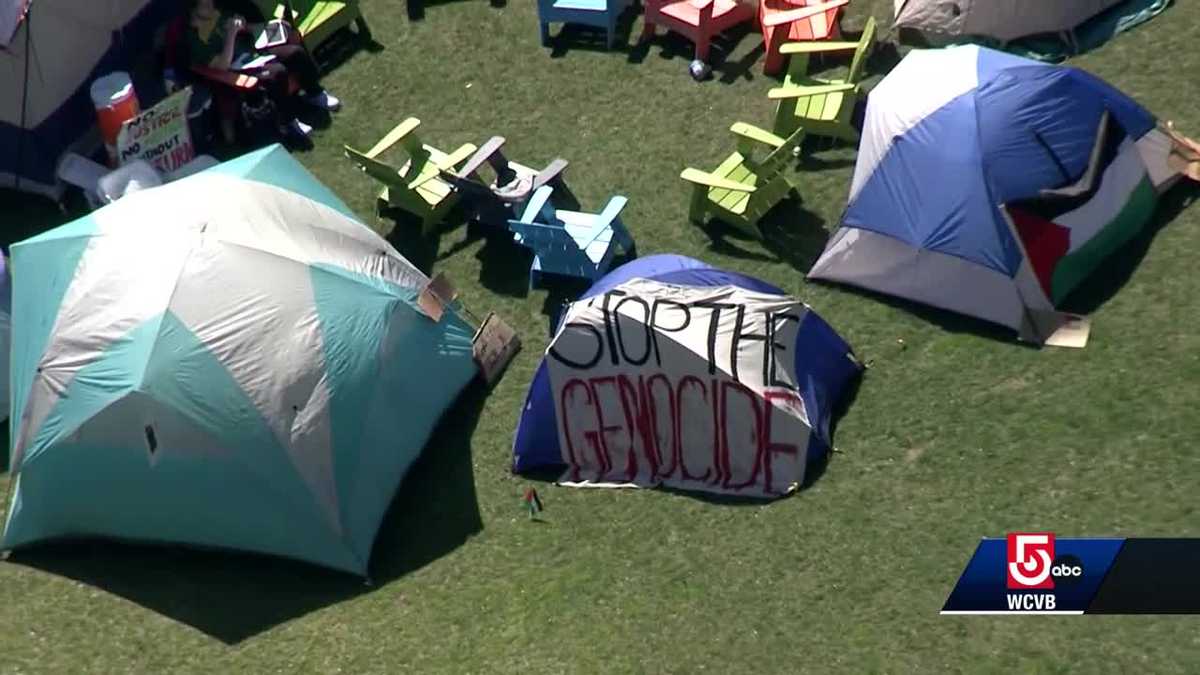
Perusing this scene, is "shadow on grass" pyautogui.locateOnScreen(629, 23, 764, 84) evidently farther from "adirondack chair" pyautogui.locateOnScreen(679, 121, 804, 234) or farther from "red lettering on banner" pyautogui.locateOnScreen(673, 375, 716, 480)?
"red lettering on banner" pyautogui.locateOnScreen(673, 375, 716, 480)

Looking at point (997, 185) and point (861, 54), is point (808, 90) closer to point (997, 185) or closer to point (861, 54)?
point (861, 54)

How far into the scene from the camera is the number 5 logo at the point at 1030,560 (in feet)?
42.0

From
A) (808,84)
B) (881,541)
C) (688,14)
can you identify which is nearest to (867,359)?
(881,541)

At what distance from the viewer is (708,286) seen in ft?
46.8

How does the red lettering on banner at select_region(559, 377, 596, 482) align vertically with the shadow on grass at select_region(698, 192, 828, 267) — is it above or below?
below

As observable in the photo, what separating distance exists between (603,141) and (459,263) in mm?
2321

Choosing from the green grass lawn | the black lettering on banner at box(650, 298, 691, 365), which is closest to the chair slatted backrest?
the green grass lawn

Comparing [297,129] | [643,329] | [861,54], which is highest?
[861,54]

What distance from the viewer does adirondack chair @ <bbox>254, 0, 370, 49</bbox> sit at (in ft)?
63.6

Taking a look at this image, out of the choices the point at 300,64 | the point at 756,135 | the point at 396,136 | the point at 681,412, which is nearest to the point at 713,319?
the point at 681,412

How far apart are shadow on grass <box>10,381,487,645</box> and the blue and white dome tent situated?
4.65 metres

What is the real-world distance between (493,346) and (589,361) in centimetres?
158

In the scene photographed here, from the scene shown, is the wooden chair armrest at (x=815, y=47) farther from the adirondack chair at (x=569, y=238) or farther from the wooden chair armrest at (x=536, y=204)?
the wooden chair armrest at (x=536, y=204)

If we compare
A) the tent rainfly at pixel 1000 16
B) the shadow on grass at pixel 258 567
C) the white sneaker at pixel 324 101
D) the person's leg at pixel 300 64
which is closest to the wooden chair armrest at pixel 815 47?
the tent rainfly at pixel 1000 16
